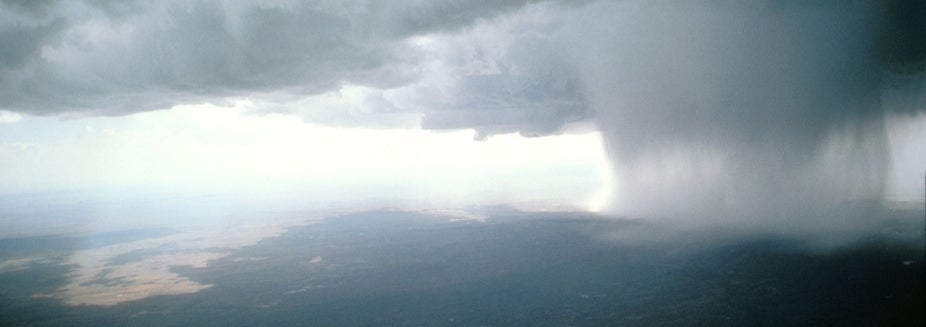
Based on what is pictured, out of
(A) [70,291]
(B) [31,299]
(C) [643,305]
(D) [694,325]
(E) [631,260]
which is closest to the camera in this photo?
(D) [694,325]

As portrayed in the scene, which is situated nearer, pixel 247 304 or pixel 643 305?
pixel 643 305

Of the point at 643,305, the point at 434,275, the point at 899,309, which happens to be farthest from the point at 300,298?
the point at 899,309

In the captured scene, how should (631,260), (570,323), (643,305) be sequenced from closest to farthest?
(570,323) → (643,305) → (631,260)

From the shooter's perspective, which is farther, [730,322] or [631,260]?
[631,260]

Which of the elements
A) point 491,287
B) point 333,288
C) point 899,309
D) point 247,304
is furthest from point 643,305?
point 247,304

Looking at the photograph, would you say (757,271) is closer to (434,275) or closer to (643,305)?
(643,305)

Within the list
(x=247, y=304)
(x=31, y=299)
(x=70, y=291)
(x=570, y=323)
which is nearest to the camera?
(x=570, y=323)

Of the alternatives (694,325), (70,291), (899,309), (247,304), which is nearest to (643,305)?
(694,325)

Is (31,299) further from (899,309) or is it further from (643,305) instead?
(899,309)

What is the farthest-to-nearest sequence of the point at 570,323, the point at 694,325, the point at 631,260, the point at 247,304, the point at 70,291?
1. the point at 631,260
2. the point at 70,291
3. the point at 247,304
4. the point at 570,323
5. the point at 694,325
